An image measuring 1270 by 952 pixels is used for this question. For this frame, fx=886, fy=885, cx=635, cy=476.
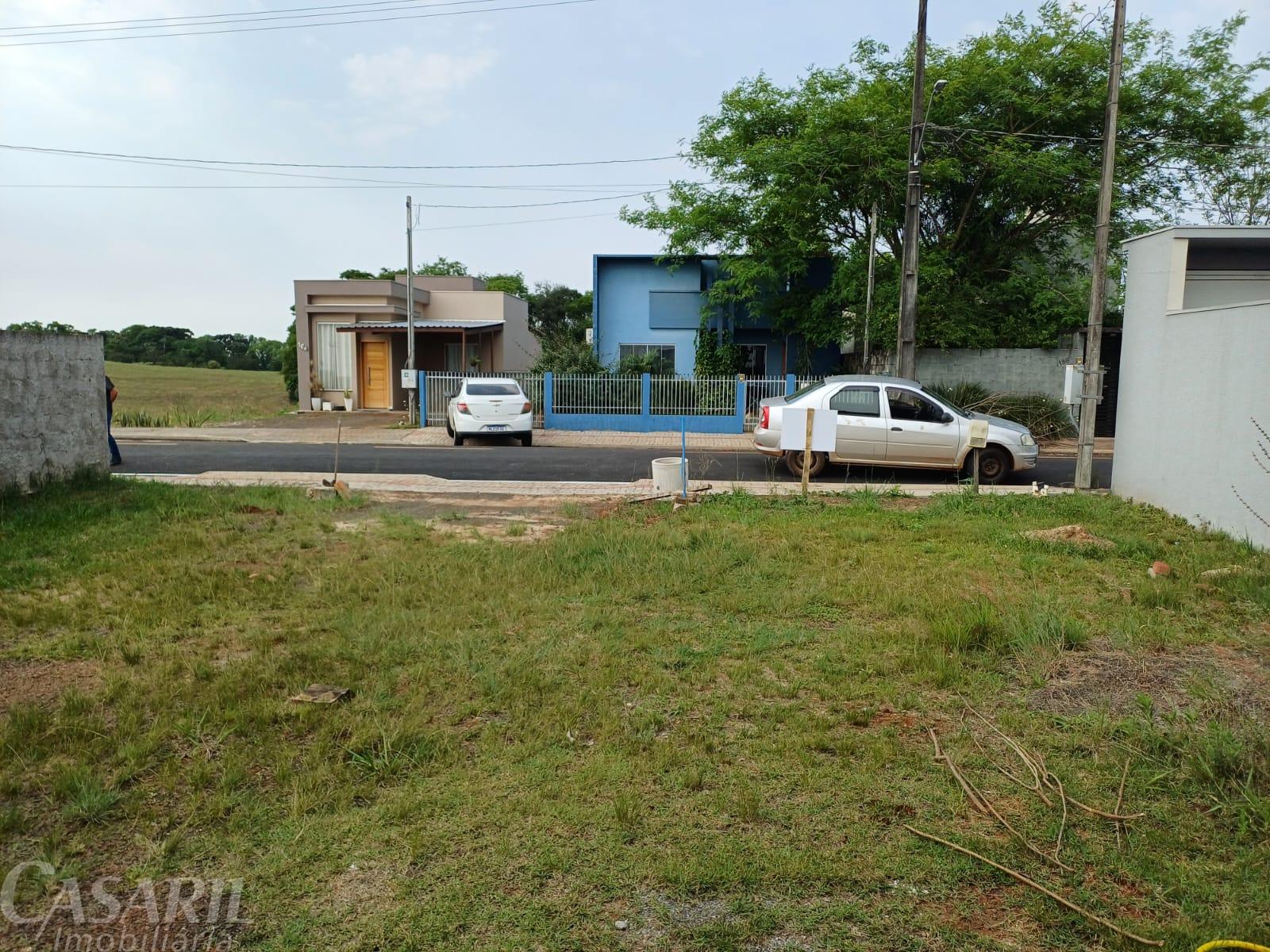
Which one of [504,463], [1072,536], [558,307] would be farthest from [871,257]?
[558,307]

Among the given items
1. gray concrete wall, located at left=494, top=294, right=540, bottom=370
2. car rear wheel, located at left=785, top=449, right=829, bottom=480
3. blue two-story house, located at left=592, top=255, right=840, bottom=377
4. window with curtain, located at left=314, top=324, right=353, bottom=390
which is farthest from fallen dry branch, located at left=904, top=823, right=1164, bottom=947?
window with curtain, located at left=314, top=324, right=353, bottom=390

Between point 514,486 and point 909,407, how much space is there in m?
6.26

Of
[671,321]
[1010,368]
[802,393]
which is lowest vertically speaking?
[802,393]

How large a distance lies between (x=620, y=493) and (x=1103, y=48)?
17946mm

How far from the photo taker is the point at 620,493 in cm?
1247

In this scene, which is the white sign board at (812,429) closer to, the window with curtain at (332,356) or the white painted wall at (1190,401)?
the white painted wall at (1190,401)

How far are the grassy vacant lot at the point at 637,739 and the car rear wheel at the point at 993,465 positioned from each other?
598cm

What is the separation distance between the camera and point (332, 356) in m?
29.7

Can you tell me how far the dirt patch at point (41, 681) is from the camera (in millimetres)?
4801

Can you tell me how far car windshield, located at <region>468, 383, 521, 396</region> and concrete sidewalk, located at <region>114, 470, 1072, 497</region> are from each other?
6.33m

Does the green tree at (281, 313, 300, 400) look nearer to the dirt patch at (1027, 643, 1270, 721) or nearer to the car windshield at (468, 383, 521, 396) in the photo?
the car windshield at (468, 383, 521, 396)

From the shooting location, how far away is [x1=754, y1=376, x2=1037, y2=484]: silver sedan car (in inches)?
544

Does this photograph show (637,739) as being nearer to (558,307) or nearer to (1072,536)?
(1072,536)

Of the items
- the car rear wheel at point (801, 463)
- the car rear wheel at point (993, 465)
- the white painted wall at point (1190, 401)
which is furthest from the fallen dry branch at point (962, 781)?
the car rear wheel at point (993, 465)
